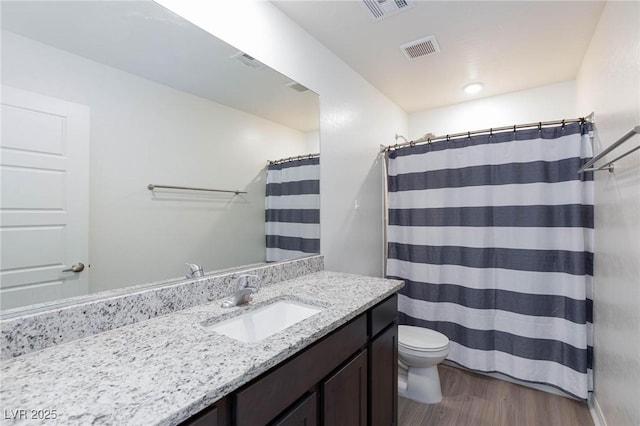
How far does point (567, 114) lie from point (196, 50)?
2988 millimetres

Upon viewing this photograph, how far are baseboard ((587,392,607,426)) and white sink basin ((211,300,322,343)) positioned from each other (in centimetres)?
180

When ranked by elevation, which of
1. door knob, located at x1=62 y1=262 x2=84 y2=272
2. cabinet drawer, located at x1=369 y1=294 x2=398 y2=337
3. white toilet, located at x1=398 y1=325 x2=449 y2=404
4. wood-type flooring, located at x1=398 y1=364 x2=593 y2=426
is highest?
door knob, located at x1=62 y1=262 x2=84 y2=272

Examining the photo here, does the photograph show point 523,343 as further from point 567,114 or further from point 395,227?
point 567,114

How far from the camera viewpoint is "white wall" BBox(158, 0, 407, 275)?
148 centimetres

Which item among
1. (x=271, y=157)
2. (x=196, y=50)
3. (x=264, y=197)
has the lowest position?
(x=264, y=197)

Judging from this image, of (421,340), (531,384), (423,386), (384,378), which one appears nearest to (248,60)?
(384,378)

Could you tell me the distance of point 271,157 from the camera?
1710 millimetres

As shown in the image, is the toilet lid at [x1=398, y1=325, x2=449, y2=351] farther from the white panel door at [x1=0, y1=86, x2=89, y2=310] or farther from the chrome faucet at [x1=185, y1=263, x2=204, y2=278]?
the white panel door at [x1=0, y1=86, x2=89, y2=310]

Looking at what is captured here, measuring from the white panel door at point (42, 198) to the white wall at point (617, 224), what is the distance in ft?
6.82

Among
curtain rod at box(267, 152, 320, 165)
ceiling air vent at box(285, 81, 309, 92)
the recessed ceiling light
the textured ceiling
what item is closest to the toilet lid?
curtain rod at box(267, 152, 320, 165)

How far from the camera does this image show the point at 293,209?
1.84 m

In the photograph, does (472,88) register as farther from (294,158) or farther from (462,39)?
(294,158)

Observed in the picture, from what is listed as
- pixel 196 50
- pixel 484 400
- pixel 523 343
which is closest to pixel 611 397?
pixel 523 343

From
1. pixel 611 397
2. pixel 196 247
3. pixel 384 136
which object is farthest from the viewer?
pixel 384 136
